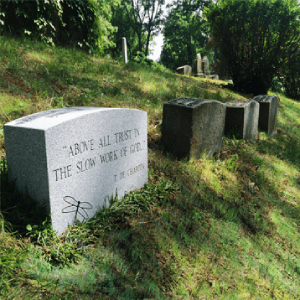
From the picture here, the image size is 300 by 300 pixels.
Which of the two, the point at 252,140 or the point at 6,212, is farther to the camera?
the point at 252,140

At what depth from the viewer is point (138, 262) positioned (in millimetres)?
2234

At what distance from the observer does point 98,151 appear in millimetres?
2582

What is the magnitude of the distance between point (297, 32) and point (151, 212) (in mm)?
7955

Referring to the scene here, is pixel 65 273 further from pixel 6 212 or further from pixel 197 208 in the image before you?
pixel 197 208

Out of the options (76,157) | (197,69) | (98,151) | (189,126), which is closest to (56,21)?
(189,126)

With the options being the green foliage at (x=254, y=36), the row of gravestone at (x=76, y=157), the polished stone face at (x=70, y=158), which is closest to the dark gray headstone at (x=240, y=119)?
the row of gravestone at (x=76, y=157)

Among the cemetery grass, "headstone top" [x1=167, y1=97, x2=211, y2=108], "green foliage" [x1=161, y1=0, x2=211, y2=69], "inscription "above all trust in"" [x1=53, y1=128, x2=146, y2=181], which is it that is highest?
"green foliage" [x1=161, y1=0, x2=211, y2=69]

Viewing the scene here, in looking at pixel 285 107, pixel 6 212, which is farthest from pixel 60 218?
pixel 285 107

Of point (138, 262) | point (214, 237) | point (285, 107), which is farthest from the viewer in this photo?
point (285, 107)

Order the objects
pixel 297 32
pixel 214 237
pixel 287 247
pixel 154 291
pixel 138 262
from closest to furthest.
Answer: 1. pixel 154 291
2. pixel 138 262
3. pixel 214 237
4. pixel 287 247
5. pixel 297 32

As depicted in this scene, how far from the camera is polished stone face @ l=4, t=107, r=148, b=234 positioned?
212 centimetres

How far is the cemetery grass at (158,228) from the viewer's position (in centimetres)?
196

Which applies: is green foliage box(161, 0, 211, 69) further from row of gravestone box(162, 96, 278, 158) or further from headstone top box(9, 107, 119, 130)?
headstone top box(9, 107, 119, 130)

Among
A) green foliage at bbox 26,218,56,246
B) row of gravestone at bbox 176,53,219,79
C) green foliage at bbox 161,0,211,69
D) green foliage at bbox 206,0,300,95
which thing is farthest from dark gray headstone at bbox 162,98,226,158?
green foliage at bbox 161,0,211,69
